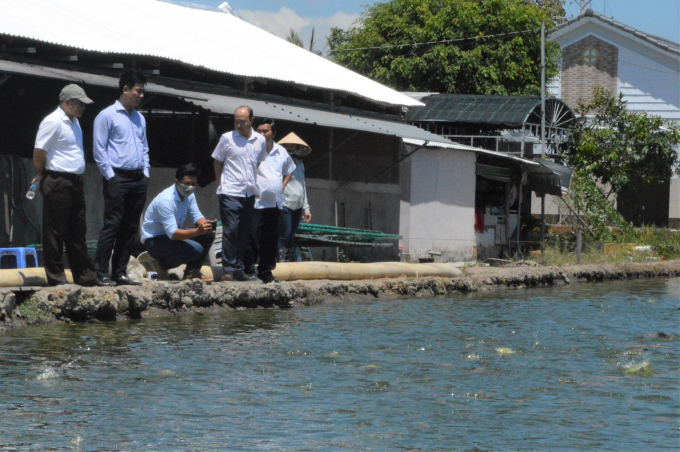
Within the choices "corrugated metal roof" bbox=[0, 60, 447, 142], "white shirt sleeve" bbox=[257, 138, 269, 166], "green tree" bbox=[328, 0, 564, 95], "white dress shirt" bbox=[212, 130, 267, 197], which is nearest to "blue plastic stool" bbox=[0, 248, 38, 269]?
"corrugated metal roof" bbox=[0, 60, 447, 142]

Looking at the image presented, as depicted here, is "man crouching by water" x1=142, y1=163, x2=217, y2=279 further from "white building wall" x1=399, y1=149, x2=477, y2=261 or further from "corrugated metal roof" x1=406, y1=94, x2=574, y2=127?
"corrugated metal roof" x1=406, y1=94, x2=574, y2=127

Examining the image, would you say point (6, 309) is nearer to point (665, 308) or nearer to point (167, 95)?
point (167, 95)

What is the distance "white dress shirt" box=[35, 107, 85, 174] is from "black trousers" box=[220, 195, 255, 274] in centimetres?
166

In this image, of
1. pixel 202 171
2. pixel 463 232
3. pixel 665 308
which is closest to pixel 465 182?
pixel 463 232

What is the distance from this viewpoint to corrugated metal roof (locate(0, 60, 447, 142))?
9757 millimetres

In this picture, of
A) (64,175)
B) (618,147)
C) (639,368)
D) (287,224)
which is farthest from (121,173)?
(618,147)

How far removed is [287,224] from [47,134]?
381cm

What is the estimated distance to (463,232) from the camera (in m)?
17.6

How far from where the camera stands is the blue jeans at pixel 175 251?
28.5 feet

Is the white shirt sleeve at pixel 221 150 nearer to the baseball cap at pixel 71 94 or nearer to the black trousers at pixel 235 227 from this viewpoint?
the black trousers at pixel 235 227

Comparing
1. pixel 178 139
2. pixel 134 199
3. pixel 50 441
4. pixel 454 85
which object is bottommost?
pixel 50 441

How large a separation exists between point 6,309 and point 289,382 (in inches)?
104

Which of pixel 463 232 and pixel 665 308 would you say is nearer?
pixel 665 308

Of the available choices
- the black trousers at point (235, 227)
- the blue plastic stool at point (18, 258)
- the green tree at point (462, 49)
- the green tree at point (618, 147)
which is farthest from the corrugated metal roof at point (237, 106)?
the green tree at point (462, 49)
